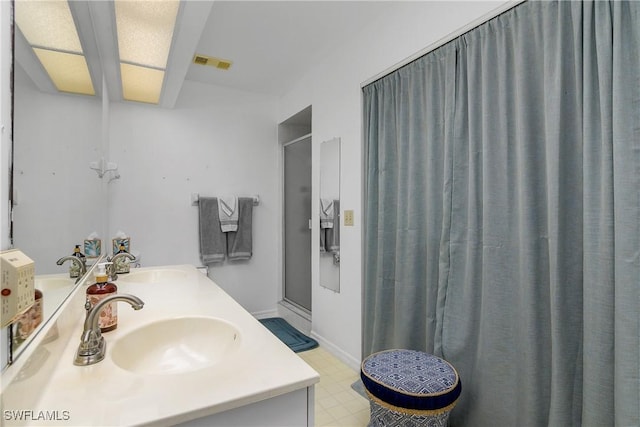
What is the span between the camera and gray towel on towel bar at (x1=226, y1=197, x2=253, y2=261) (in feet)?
11.3

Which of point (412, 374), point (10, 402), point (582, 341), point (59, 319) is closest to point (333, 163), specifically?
point (412, 374)

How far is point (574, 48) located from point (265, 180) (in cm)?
294

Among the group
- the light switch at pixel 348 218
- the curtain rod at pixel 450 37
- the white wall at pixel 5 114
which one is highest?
the curtain rod at pixel 450 37

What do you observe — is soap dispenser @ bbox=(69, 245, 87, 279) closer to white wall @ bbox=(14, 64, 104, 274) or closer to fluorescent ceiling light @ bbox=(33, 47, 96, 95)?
white wall @ bbox=(14, 64, 104, 274)

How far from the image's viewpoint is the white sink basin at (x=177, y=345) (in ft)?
3.42

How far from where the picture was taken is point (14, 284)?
540 mm

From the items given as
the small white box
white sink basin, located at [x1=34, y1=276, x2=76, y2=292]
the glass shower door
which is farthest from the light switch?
the small white box

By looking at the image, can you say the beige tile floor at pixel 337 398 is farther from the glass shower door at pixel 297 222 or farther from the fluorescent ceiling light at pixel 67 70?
the fluorescent ceiling light at pixel 67 70

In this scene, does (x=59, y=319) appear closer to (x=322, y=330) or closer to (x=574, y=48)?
(x=574, y=48)

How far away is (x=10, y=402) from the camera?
0.54 m

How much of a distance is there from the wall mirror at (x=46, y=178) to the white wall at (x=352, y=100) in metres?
1.69

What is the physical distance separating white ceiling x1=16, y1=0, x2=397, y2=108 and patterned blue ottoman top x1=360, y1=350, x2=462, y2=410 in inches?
74.3

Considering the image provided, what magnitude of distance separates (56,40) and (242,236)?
268cm

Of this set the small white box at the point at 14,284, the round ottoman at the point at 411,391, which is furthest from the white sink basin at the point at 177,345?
the round ottoman at the point at 411,391
